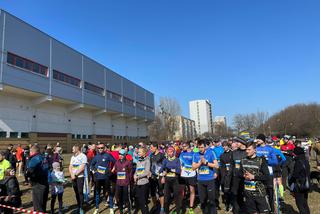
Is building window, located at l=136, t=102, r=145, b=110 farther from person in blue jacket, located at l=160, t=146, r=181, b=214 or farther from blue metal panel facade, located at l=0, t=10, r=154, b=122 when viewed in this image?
person in blue jacket, located at l=160, t=146, r=181, b=214

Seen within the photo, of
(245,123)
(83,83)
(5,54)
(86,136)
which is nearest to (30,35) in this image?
(5,54)

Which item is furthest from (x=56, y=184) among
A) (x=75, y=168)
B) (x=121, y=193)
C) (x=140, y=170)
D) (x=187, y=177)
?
(x=187, y=177)

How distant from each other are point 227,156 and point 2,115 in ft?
69.4

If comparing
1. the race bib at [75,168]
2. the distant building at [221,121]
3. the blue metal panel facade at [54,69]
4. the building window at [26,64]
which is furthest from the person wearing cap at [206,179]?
the distant building at [221,121]

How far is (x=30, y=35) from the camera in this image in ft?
80.5

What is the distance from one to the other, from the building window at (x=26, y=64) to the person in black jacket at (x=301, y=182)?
920 inches

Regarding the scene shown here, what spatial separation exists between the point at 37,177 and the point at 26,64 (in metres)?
20.7

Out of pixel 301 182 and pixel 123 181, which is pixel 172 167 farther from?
pixel 301 182

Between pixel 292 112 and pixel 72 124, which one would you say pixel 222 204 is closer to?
pixel 72 124

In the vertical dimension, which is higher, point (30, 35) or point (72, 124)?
point (30, 35)

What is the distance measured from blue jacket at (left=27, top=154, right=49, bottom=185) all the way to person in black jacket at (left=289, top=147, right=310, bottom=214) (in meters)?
6.22

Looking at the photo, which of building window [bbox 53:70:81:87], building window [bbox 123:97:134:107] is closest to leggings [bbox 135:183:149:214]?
building window [bbox 53:70:81:87]

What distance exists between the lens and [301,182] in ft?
18.9

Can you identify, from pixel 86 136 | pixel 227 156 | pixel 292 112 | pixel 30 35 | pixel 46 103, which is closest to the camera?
pixel 227 156
